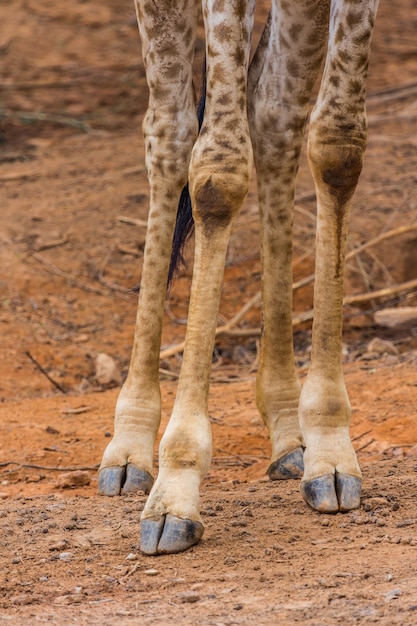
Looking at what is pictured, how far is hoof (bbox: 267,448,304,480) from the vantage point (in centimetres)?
373

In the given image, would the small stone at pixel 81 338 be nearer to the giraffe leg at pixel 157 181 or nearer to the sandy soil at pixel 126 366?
the sandy soil at pixel 126 366

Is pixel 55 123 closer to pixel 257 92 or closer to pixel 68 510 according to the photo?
pixel 257 92

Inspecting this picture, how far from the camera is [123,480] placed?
372 cm

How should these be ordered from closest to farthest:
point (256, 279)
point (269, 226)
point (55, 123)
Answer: point (269, 226) → point (256, 279) → point (55, 123)

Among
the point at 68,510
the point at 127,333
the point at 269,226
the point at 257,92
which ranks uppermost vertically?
the point at 257,92

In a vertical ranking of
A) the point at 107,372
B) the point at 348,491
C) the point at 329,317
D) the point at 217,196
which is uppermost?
the point at 217,196

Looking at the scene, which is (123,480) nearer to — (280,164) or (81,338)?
(280,164)

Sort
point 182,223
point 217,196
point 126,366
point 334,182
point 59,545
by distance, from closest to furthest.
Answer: point 59,545
point 217,196
point 334,182
point 182,223
point 126,366

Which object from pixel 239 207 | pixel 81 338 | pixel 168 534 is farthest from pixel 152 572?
pixel 81 338

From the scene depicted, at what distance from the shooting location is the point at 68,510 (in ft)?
11.1

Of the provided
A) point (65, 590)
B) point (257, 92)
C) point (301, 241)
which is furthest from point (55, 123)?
point (65, 590)

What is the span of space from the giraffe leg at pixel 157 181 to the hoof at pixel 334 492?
876 millimetres

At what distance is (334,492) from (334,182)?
1.05m

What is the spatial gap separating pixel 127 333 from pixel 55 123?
4.45 m
